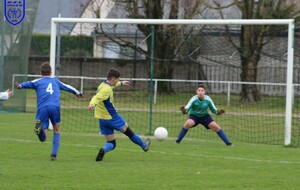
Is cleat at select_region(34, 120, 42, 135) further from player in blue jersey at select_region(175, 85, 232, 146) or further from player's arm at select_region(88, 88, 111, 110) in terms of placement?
player in blue jersey at select_region(175, 85, 232, 146)

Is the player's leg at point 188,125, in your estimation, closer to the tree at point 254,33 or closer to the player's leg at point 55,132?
the player's leg at point 55,132

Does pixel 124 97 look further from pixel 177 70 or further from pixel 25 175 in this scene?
pixel 25 175

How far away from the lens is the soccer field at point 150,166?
11227 millimetres

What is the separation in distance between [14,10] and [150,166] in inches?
499

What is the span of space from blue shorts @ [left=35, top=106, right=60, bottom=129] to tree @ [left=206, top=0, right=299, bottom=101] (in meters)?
11.6

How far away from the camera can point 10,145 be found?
16797 mm

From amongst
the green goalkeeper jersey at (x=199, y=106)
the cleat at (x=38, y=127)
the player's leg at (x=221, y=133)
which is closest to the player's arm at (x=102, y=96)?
the cleat at (x=38, y=127)

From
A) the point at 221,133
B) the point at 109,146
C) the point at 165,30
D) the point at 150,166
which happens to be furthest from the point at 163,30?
the point at 150,166

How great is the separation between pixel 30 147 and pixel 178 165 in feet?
13.3

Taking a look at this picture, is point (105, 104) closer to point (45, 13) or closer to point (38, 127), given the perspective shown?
point (38, 127)

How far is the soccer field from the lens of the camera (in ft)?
36.8

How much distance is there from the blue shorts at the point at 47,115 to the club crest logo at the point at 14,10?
10617 millimetres

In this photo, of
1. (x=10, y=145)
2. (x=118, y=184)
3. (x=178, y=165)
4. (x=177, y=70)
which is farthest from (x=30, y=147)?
(x=177, y=70)

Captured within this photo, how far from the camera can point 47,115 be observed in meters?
14.2
